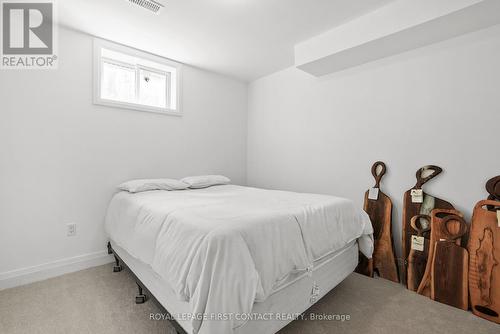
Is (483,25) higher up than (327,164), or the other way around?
(483,25)

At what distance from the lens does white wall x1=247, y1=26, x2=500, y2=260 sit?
197 centimetres

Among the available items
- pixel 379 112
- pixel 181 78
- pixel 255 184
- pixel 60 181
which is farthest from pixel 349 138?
pixel 60 181

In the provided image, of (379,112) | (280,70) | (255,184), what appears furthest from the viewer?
(255,184)

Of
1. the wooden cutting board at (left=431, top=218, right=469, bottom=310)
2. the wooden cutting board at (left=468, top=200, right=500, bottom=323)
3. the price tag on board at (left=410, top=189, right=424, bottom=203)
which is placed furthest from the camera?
the price tag on board at (left=410, top=189, right=424, bottom=203)

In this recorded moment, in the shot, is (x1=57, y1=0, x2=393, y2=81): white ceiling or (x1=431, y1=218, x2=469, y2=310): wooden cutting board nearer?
(x1=431, y1=218, x2=469, y2=310): wooden cutting board

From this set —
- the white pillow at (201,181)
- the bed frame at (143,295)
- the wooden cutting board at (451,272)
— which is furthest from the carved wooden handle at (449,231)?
the white pillow at (201,181)

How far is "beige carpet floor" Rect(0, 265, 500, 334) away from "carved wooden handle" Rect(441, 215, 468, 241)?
55cm

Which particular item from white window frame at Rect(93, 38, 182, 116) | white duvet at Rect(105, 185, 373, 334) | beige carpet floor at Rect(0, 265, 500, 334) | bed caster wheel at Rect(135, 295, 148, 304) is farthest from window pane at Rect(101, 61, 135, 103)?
bed caster wheel at Rect(135, 295, 148, 304)

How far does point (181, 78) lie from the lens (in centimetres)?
327

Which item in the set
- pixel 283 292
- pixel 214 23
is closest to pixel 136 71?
pixel 214 23

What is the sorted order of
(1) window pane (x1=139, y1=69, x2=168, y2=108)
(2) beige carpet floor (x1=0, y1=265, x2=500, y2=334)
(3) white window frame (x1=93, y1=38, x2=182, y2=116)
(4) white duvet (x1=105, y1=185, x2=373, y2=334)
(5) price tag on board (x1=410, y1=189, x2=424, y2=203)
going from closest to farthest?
(4) white duvet (x1=105, y1=185, x2=373, y2=334) → (2) beige carpet floor (x1=0, y1=265, x2=500, y2=334) → (5) price tag on board (x1=410, y1=189, x2=424, y2=203) → (3) white window frame (x1=93, y1=38, x2=182, y2=116) → (1) window pane (x1=139, y1=69, x2=168, y2=108)

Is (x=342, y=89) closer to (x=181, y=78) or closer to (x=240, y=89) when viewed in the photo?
(x=240, y=89)

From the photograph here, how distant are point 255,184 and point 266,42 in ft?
7.13

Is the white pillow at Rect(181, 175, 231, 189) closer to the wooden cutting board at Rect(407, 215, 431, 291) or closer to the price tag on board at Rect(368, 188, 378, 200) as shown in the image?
the price tag on board at Rect(368, 188, 378, 200)
